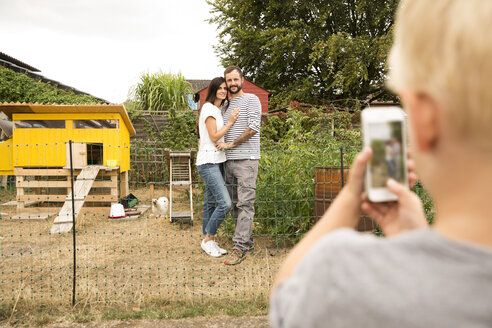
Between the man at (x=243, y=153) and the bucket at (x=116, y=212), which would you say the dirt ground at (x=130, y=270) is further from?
the bucket at (x=116, y=212)

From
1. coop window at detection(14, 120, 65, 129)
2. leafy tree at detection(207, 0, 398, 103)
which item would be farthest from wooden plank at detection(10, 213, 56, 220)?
leafy tree at detection(207, 0, 398, 103)

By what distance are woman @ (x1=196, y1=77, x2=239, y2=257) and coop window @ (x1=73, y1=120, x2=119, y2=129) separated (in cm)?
419

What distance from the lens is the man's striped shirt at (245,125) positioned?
4418 mm

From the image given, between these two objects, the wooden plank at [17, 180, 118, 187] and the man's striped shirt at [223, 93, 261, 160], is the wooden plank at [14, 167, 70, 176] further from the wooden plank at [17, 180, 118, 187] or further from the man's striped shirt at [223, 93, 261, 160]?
the man's striped shirt at [223, 93, 261, 160]

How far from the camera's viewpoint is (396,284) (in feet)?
1.58

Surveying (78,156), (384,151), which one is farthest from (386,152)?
(78,156)

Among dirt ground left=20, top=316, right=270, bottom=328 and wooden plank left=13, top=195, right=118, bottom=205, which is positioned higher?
wooden plank left=13, top=195, right=118, bottom=205

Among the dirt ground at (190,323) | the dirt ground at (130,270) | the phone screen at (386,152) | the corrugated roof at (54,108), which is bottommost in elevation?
the dirt ground at (190,323)

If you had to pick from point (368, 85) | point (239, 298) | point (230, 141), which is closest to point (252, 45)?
point (368, 85)

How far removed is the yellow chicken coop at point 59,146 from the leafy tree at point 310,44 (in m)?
11.2

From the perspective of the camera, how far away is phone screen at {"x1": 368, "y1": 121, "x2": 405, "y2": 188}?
2.06 ft

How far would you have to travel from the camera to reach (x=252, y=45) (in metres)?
20.8

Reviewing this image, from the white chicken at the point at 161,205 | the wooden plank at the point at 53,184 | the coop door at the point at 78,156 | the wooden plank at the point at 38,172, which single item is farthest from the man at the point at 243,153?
the wooden plank at the point at 38,172

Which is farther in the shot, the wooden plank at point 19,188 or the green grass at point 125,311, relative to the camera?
the wooden plank at point 19,188
